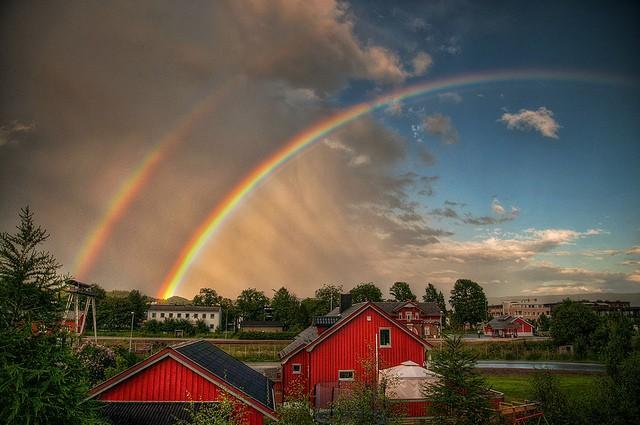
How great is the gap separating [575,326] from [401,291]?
7518 centimetres

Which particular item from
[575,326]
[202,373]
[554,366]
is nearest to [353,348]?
[202,373]

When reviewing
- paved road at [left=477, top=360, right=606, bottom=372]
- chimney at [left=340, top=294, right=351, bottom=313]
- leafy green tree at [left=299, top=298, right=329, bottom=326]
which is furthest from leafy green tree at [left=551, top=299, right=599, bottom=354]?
leafy green tree at [left=299, top=298, right=329, bottom=326]

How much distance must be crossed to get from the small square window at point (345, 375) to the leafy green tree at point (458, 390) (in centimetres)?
1406

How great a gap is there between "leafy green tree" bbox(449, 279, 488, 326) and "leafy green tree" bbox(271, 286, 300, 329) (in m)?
47.5

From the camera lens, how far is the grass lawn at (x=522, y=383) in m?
33.1

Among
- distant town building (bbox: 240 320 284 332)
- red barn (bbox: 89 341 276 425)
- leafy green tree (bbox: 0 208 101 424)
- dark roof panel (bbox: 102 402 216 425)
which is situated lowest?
distant town building (bbox: 240 320 284 332)

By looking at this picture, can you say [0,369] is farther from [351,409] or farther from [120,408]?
[351,409]

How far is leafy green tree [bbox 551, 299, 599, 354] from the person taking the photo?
182 ft

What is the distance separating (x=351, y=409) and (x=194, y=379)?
6.62 metres

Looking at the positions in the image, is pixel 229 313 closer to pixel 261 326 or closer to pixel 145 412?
pixel 261 326

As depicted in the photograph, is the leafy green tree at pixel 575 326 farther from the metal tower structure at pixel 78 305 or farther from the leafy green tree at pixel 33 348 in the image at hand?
the leafy green tree at pixel 33 348

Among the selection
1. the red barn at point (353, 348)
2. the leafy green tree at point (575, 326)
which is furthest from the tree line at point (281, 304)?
the red barn at point (353, 348)

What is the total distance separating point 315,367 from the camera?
103ft

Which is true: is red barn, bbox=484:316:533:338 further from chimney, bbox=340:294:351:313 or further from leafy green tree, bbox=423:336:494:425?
leafy green tree, bbox=423:336:494:425
